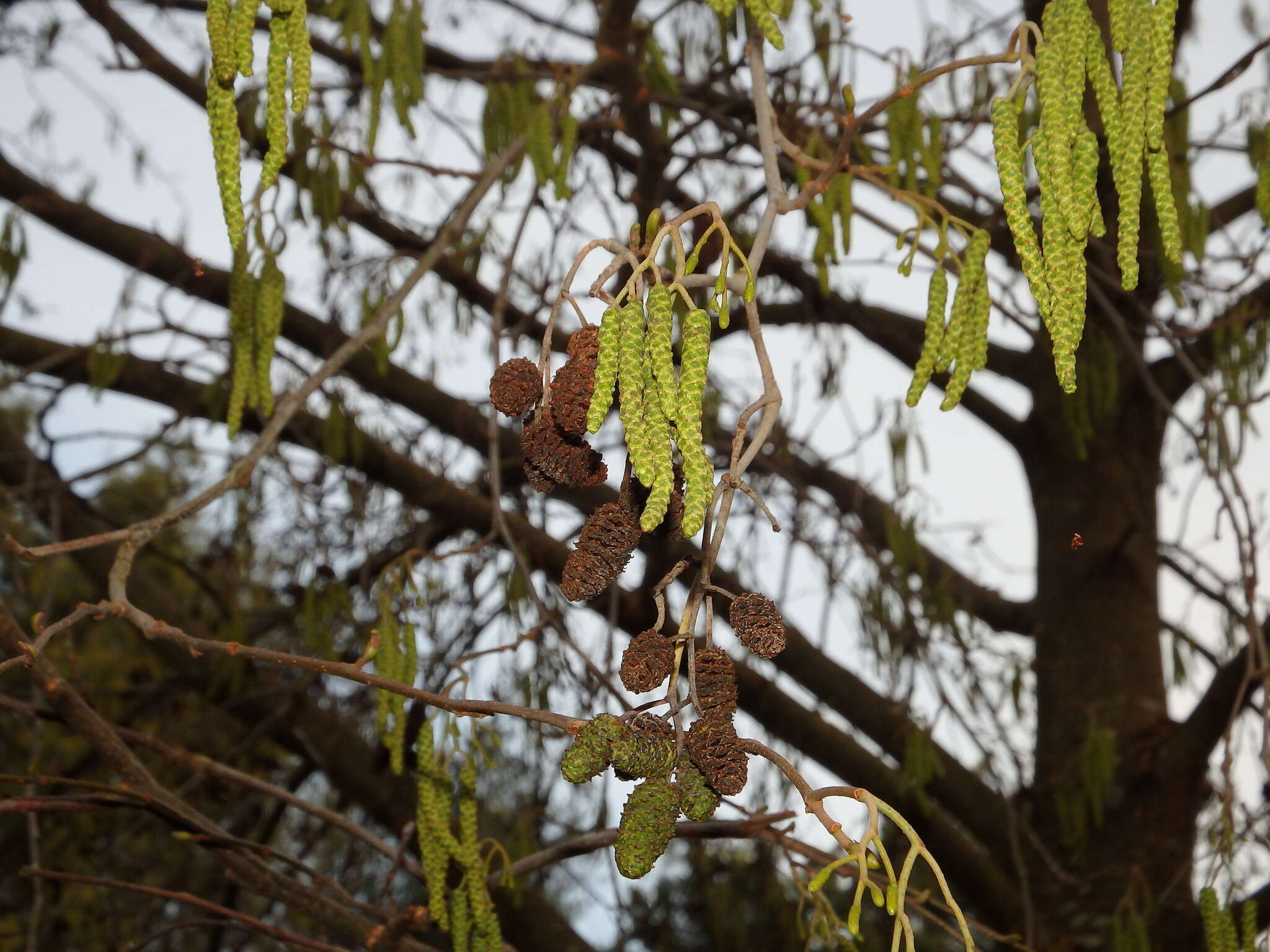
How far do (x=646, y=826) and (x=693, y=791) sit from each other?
0.14 feet

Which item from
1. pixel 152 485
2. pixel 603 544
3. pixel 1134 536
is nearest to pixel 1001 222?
pixel 1134 536

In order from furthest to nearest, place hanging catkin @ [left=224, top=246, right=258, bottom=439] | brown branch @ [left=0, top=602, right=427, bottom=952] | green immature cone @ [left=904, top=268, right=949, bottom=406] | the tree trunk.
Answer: the tree trunk
hanging catkin @ [left=224, top=246, right=258, bottom=439]
brown branch @ [left=0, top=602, right=427, bottom=952]
green immature cone @ [left=904, top=268, right=949, bottom=406]

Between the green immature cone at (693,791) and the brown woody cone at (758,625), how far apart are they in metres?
0.10

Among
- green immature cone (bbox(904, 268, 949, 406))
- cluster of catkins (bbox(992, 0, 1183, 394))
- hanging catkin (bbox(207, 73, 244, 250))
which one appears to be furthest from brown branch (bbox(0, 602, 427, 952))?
cluster of catkins (bbox(992, 0, 1183, 394))

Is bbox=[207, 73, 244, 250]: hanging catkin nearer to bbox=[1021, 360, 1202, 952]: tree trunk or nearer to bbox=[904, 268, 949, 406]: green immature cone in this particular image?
bbox=[904, 268, 949, 406]: green immature cone

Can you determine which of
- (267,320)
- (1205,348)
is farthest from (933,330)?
(1205,348)

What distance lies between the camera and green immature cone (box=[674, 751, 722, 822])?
0.87 metres

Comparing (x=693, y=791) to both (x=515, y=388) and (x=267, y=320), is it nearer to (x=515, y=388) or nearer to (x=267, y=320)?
Answer: (x=515, y=388)

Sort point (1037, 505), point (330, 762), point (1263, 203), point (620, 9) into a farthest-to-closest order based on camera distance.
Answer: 1. point (1037, 505)
2. point (330, 762)
3. point (620, 9)
4. point (1263, 203)

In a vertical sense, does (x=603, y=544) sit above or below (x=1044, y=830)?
below

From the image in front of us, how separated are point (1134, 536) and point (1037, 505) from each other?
0.99ft

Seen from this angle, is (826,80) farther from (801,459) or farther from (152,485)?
(152,485)

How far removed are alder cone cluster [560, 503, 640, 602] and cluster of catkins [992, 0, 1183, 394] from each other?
34 cm

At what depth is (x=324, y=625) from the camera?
7.91 feet
